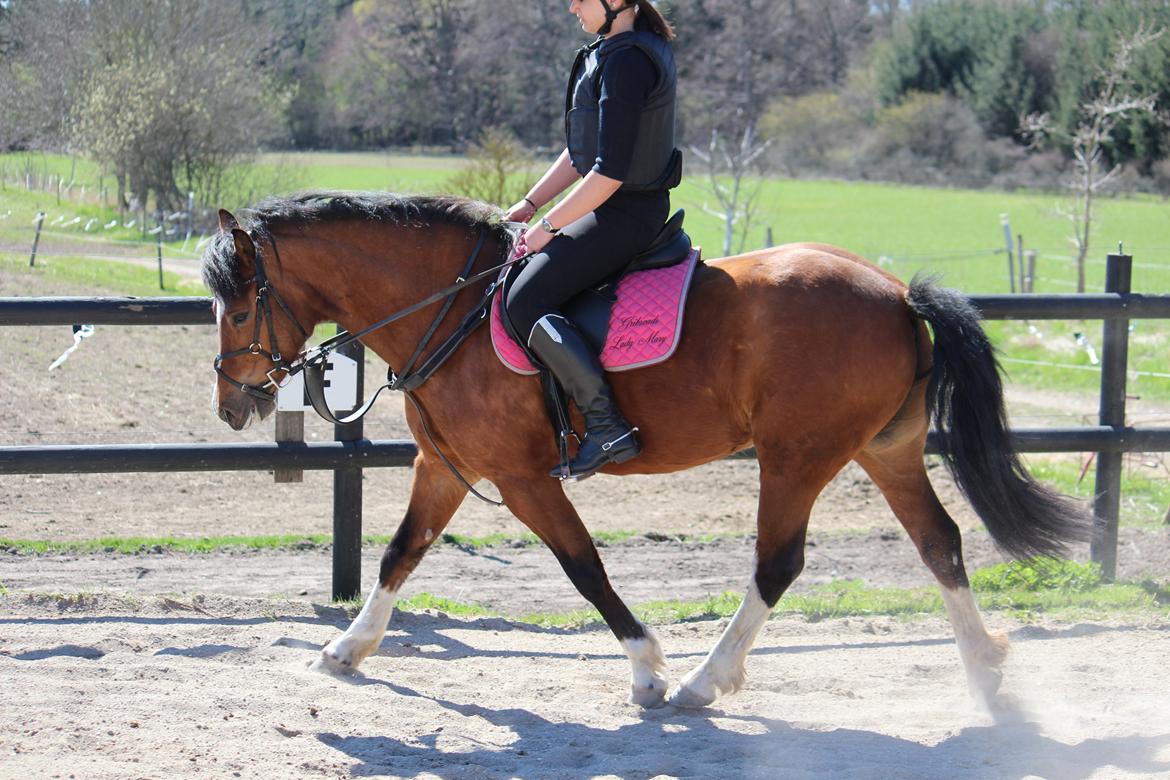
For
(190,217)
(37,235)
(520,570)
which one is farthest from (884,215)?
(520,570)

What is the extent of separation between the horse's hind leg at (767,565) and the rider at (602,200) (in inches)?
22.2

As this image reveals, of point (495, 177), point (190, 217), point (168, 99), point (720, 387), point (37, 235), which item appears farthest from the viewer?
point (495, 177)

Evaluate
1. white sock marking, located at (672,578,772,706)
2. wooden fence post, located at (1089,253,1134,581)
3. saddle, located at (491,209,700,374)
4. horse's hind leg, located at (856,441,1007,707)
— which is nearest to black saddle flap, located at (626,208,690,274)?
saddle, located at (491,209,700,374)

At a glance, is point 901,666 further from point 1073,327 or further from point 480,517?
point 1073,327

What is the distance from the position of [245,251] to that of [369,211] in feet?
1.73

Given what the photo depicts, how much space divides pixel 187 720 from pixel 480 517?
5207 millimetres

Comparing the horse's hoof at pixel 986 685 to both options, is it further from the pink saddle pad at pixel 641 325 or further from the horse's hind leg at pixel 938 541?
the pink saddle pad at pixel 641 325

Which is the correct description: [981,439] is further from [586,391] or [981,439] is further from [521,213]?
[521,213]

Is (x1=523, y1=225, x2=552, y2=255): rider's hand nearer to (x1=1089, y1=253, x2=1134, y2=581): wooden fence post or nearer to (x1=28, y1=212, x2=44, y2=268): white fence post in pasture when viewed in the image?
(x1=1089, y1=253, x2=1134, y2=581): wooden fence post

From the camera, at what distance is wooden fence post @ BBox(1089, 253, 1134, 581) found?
699 centimetres

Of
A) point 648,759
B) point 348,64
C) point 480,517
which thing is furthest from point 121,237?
point 348,64

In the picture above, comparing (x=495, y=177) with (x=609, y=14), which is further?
(x=495, y=177)

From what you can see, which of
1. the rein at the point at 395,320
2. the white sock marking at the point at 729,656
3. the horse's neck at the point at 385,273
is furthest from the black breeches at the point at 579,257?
the white sock marking at the point at 729,656

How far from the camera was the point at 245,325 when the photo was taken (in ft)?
15.9
